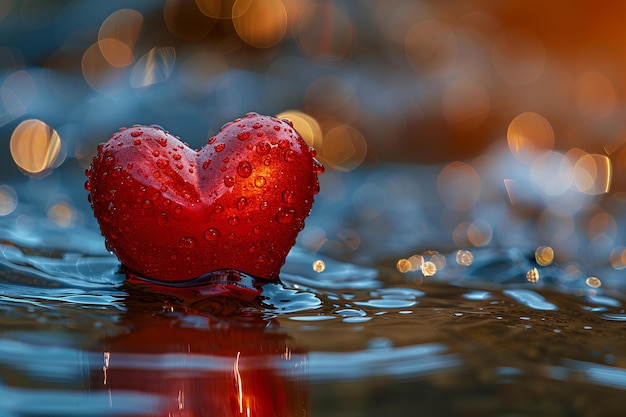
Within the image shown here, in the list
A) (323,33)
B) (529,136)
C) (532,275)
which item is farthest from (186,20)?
(532,275)

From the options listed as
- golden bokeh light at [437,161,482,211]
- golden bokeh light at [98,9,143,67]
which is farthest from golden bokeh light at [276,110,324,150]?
golden bokeh light at [98,9,143,67]

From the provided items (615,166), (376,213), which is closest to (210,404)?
(376,213)

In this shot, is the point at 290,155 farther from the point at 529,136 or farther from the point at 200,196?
the point at 529,136

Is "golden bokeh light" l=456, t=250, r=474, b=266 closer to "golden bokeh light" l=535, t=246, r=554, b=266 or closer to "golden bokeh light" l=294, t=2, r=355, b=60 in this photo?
"golden bokeh light" l=535, t=246, r=554, b=266

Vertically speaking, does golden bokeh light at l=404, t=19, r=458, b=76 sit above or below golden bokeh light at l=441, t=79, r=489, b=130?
above

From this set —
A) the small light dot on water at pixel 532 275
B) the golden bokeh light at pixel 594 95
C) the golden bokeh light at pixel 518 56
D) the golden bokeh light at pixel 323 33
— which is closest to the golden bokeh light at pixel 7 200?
the small light dot on water at pixel 532 275

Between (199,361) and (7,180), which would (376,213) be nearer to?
(7,180)
